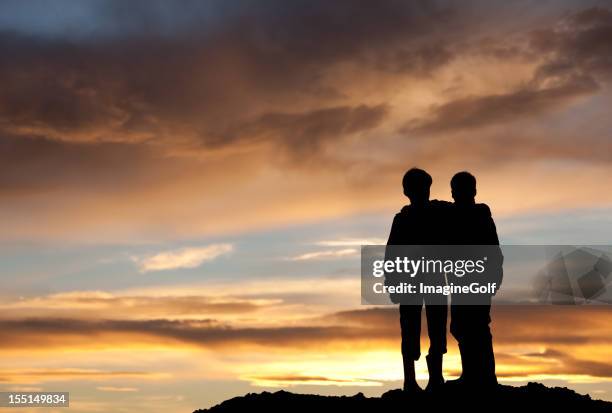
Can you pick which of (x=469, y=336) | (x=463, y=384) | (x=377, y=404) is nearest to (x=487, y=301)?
(x=469, y=336)

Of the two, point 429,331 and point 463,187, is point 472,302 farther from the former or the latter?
point 463,187

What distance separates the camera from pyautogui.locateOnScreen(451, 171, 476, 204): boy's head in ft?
45.5

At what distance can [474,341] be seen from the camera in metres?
14.0

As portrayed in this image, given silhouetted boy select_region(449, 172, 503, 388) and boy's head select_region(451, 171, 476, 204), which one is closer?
silhouetted boy select_region(449, 172, 503, 388)

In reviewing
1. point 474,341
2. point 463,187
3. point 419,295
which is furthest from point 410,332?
point 463,187

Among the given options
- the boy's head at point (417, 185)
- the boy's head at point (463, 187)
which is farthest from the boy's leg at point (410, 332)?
the boy's head at point (463, 187)

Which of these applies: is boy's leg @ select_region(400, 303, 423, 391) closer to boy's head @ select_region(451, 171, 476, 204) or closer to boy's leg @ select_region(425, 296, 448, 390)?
boy's leg @ select_region(425, 296, 448, 390)

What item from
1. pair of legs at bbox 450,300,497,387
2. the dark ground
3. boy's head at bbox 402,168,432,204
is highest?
boy's head at bbox 402,168,432,204

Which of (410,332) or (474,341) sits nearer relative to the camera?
(410,332)

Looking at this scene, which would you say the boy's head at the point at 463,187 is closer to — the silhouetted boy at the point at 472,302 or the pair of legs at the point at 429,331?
the silhouetted boy at the point at 472,302

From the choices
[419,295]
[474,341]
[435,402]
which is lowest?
[435,402]

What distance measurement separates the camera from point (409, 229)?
536 inches

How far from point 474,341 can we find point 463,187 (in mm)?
2716


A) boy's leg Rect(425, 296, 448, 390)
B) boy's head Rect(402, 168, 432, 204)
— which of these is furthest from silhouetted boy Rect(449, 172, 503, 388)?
boy's head Rect(402, 168, 432, 204)
